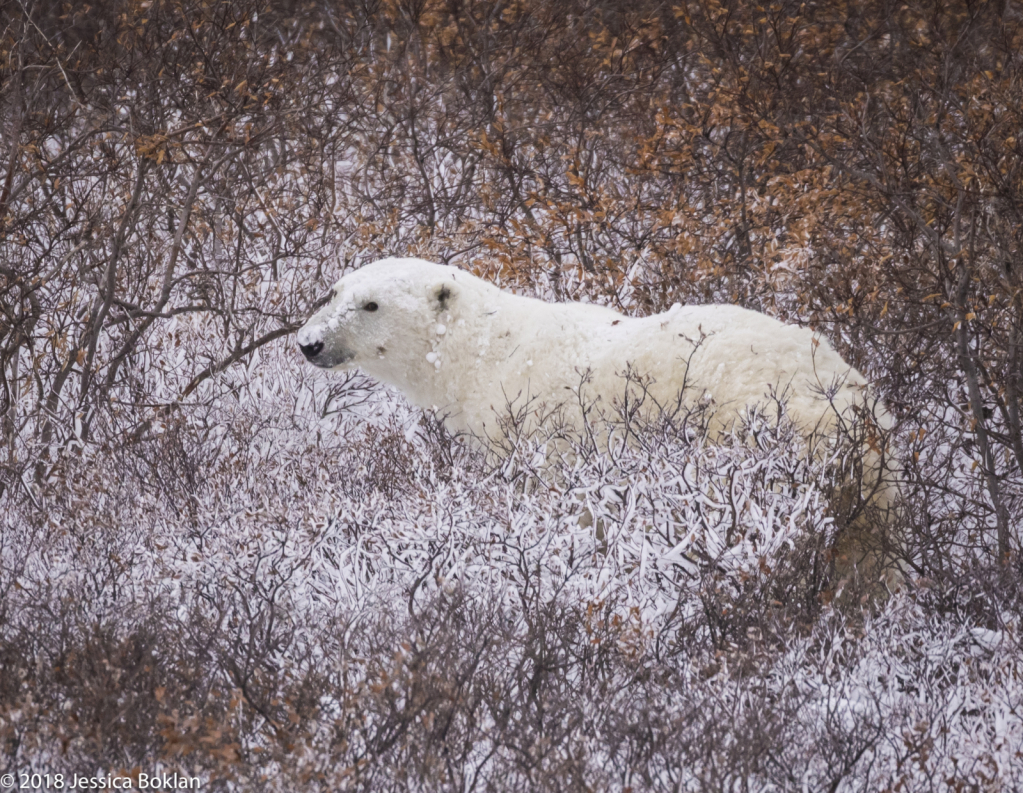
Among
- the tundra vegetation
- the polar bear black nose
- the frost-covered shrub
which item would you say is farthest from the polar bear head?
the frost-covered shrub

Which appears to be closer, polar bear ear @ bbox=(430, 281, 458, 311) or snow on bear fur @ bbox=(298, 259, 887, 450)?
snow on bear fur @ bbox=(298, 259, 887, 450)

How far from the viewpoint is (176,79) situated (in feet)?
16.9

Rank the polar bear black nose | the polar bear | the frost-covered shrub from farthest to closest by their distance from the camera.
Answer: the polar bear black nose, the polar bear, the frost-covered shrub

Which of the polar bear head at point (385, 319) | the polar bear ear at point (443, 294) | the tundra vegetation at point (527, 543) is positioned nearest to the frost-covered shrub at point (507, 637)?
the tundra vegetation at point (527, 543)

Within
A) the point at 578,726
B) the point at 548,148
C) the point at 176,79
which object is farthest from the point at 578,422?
the point at 548,148

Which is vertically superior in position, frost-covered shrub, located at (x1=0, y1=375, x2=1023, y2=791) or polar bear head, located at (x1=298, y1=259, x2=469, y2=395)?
polar bear head, located at (x1=298, y1=259, x2=469, y2=395)

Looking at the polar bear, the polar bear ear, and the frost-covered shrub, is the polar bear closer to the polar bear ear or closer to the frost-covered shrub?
the polar bear ear

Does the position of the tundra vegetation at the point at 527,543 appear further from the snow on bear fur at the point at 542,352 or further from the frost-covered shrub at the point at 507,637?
the snow on bear fur at the point at 542,352

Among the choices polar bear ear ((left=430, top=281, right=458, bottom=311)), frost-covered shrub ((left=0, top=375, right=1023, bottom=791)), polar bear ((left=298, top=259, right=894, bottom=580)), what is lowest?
frost-covered shrub ((left=0, top=375, right=1023, bottom=791))

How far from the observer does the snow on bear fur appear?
10.3 ft

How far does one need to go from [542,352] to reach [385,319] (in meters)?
0.72

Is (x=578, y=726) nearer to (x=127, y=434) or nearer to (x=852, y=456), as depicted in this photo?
(x=852, y=456)

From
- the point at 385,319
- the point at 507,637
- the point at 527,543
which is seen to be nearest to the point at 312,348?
the point at 385,319

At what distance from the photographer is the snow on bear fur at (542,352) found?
124 inches
